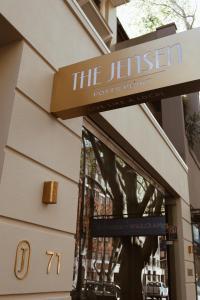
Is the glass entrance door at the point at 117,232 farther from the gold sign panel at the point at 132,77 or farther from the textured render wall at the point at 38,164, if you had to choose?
the gold sign panel at the point at 132,77

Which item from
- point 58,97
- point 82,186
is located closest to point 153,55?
point 58,97

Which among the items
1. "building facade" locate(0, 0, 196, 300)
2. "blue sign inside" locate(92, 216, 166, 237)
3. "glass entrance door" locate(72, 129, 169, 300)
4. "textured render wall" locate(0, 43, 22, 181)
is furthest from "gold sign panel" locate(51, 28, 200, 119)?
"blue sign inside" locate(92, 216, 166, 237)

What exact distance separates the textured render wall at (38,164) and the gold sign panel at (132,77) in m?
0.30

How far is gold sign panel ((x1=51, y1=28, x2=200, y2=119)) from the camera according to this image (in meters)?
3.13

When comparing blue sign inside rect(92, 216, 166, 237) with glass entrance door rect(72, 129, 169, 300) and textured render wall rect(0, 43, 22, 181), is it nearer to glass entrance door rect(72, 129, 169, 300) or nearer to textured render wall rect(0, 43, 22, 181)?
glass entrance door rect(72, 129, 169, 300)

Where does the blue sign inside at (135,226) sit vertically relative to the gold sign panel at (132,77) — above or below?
below

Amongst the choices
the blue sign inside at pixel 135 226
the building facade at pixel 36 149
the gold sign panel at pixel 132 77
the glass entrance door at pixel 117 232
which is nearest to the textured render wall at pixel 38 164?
the building facade at pixel 36 149

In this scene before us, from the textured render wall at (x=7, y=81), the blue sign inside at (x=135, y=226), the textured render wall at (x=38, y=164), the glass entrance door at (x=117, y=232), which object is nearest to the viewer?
the textured render wall at (x=38, y=164)

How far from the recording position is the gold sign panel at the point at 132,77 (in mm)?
3135

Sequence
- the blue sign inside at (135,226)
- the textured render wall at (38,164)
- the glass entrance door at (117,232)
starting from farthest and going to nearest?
the blue sign inside at (135,226) → the glass entrance door at (117,232) → the textured render wall at (38,164)

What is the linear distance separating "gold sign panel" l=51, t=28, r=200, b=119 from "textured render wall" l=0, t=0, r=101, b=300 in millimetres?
297

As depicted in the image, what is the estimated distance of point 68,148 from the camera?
13.0 feet

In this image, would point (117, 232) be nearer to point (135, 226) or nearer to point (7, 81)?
point (135, 226)

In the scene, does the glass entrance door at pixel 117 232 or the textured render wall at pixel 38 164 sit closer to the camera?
the textured render wall at pixel 38 164
